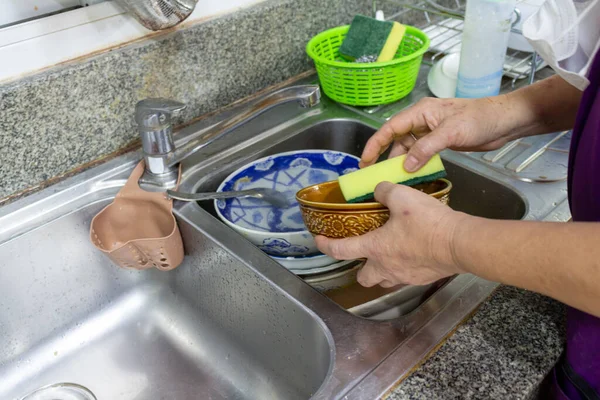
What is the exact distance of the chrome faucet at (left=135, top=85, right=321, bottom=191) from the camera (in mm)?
905

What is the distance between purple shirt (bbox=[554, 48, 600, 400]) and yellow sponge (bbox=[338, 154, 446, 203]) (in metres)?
0.17

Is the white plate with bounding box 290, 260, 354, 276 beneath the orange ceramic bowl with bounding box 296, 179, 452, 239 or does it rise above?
beneath

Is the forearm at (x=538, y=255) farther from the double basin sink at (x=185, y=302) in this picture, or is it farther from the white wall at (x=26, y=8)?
the white wall at (x=26, y=8)

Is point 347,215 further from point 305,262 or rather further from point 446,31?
point 446,31

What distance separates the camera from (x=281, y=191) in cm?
102

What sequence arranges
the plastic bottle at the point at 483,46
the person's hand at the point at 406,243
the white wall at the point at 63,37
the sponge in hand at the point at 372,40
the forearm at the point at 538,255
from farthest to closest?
1. the sponge in hand at the point at 372,40
2. the plastic bottle at the point at 483,46
3. the white wall at the point at 63,37
4. the person's hand at the point at 406,243
5. the forearm at the point at 538,255

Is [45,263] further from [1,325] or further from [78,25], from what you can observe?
[78,25]

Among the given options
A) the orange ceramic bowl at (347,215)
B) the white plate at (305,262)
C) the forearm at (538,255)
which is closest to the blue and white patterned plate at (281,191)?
the white plate at (305,262)

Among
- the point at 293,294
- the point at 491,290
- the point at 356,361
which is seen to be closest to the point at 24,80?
Answer: the point at 293,294

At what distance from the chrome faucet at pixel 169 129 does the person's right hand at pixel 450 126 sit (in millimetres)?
140

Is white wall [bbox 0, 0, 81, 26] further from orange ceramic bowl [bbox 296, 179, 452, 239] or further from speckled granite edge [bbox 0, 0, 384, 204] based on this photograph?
orange ceramic bowl [bbox 296, 179, 452, 239]

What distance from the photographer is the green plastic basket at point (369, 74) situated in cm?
108

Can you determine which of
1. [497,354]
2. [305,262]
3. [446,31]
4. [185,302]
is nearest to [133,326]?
[185,302]

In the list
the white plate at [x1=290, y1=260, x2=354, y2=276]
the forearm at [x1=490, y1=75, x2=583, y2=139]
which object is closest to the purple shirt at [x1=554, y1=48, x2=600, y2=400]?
the forearm at [x1=490, y1=75, x2=583, y2=139]
